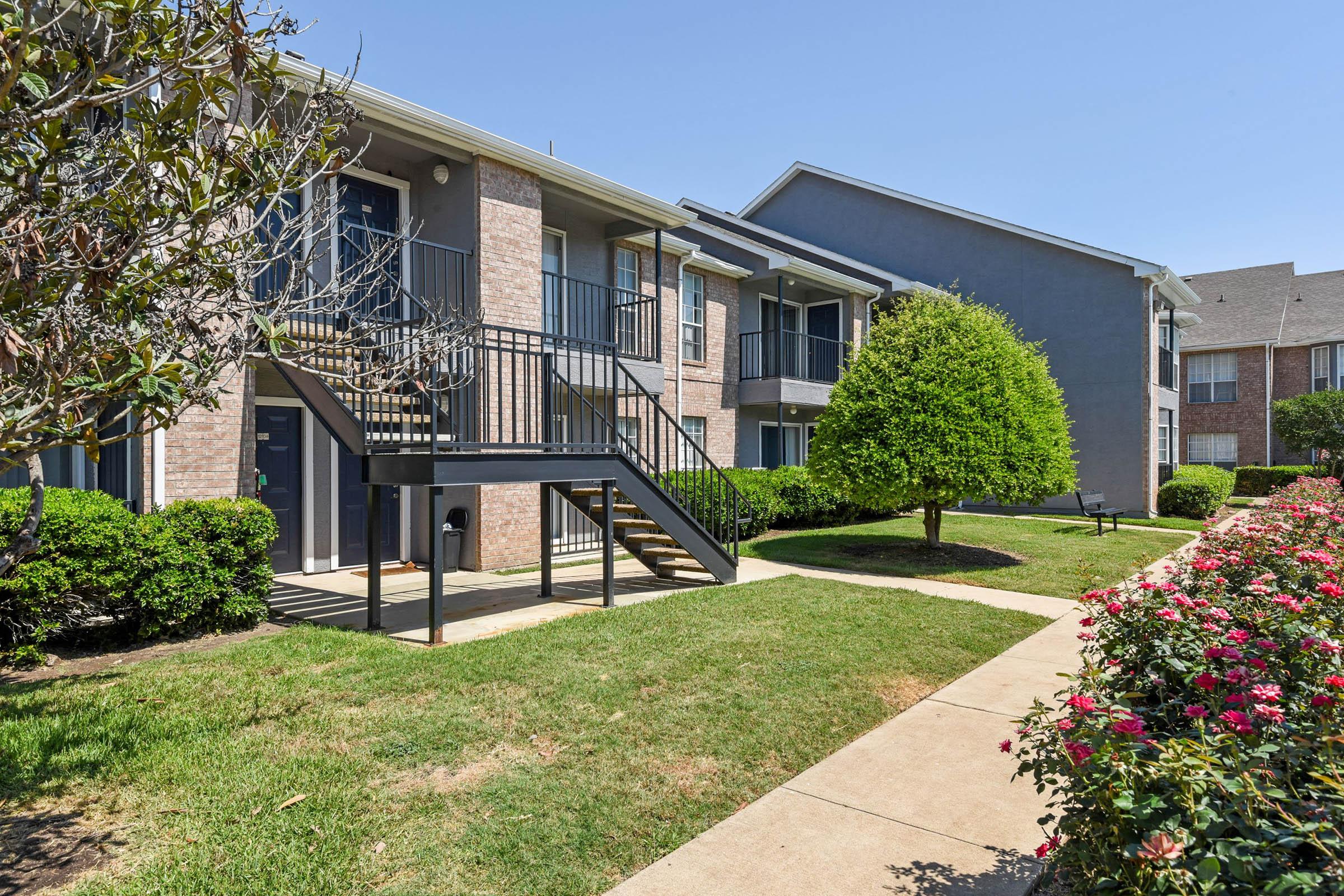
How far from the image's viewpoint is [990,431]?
37.6 ft

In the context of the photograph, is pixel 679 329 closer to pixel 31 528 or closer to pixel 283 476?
pixel 283 476

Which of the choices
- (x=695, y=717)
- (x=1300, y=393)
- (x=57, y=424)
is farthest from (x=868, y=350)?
(x=1300, y=393)

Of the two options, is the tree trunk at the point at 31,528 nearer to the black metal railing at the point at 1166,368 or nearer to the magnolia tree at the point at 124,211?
the magnolia tree at the point at 124,211

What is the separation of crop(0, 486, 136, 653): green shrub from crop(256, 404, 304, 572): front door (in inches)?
132

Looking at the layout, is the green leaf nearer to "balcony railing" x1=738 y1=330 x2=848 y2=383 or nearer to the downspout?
the downspout

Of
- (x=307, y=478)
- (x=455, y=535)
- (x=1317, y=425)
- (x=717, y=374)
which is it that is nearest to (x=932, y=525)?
(x=717, y=374)

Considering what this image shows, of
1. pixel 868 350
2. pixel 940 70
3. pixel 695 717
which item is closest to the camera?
pixel 695 717

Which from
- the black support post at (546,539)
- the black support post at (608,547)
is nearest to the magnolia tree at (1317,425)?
the black support post at (608,547)

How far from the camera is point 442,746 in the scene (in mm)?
4551

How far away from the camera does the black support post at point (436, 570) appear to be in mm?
6727

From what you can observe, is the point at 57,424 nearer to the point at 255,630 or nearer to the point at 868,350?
the point at 255,630

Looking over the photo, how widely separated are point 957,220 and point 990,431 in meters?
12.8

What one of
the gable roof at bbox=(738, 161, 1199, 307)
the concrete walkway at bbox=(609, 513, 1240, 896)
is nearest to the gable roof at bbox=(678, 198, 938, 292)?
the gable roof at bbox=(738, 161, 1199, 307)

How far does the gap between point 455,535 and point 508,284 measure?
3583mm
